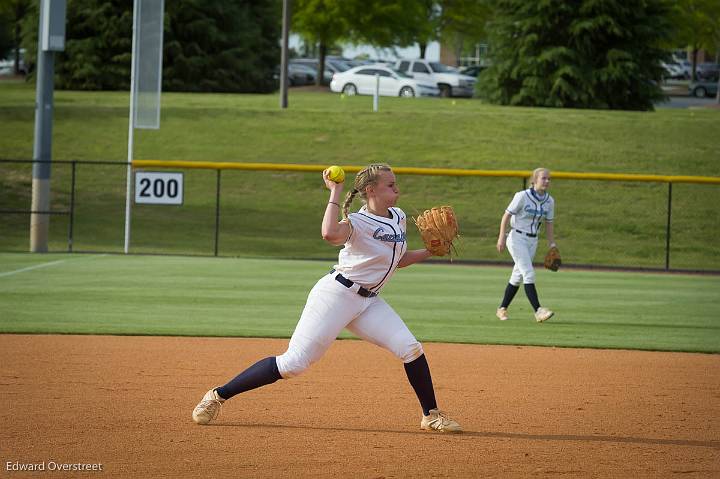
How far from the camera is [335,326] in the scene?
6945mm

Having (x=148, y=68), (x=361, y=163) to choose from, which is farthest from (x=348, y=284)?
(x=361, y=163)

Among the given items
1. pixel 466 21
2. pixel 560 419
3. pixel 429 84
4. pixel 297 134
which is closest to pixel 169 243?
pixel 297 134

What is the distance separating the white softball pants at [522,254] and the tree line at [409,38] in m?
25.4

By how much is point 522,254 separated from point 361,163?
1709 centimetres

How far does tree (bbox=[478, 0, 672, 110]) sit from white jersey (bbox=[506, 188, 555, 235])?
25313mm

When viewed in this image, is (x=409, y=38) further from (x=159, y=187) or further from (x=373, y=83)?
(x=159, y=187)

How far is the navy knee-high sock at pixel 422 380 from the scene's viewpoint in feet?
23.5

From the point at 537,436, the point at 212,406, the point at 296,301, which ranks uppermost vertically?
the point at 212,406

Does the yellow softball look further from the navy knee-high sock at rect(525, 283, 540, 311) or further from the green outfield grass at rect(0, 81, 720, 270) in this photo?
the green outfield grass at rect(0, 81, 720, 270)

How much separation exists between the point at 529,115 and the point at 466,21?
1184 inches

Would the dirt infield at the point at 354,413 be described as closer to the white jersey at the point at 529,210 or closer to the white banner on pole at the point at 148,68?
the white jersey at the point at 529,210

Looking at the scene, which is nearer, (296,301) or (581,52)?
(296,301)

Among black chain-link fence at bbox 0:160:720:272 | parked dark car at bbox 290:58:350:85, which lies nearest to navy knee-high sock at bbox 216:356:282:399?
black chain-link fence at bbox 0:160:720:272

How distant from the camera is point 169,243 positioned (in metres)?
24.3
